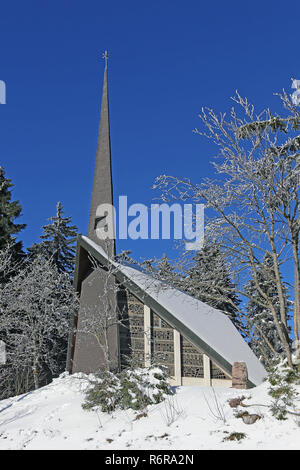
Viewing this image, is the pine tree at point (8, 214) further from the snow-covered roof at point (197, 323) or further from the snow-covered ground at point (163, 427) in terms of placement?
the snow-covered ground at point (163, 427)

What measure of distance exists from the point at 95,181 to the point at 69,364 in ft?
26.5

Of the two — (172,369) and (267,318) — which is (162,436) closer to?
(172,369)

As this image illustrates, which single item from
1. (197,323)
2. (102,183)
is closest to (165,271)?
(197,323)

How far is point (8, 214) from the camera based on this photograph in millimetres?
22000

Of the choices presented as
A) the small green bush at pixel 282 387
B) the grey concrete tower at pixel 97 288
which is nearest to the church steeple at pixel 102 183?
the grey concrete tower at pixel 97 288

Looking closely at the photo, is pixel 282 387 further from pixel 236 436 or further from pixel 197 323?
pixel 197 323

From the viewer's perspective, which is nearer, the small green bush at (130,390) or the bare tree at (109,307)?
the small green bush at (130,390)

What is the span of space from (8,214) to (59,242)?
180 inches

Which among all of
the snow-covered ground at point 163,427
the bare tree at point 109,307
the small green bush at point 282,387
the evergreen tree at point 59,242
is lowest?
the snow-covered ground at point 163,427

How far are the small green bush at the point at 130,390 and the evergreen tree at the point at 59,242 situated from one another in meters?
18.3

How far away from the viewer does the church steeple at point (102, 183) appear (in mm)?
17328

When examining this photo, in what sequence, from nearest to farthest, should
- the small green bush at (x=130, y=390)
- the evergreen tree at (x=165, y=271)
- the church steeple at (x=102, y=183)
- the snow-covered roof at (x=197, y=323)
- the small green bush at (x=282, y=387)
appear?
the small green bush at (x=282, y=387)
the small green bush at (x=130, y=390)
the evergreen tree at (x=165, y=271)
the snow-covered roof at (x=197, y=323)
the church steeple at (x=102, y=183)

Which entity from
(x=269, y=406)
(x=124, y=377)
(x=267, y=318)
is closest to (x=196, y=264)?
(x=124, y=377)
